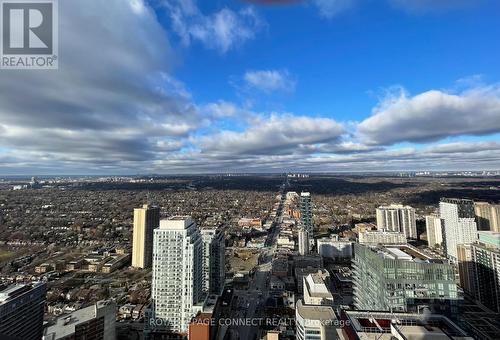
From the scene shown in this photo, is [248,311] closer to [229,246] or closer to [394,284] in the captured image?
[394,284]

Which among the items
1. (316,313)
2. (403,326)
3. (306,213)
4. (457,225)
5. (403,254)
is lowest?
(316,313)

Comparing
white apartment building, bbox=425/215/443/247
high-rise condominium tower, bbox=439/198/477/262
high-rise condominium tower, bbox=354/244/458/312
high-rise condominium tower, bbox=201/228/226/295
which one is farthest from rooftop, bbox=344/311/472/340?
white apartment building, bbox=425/215/443/247

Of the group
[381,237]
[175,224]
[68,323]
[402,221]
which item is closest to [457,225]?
[402,221]

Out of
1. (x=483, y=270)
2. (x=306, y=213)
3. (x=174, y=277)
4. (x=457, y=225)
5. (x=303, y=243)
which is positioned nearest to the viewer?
(x=174, y=277)

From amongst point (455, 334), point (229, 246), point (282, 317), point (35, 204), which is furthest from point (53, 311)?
point (35, 204)

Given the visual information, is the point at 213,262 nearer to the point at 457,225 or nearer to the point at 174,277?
the point at 174,277

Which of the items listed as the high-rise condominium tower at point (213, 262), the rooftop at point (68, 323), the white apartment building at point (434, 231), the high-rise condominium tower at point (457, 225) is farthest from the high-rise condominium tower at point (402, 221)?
the rooftop at point (68, 323)
